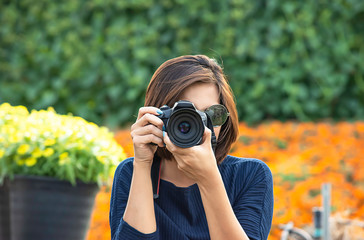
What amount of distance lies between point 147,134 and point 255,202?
1.57 feet

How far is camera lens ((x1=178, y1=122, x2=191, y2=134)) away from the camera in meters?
1.56

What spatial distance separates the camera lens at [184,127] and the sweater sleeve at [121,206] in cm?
38

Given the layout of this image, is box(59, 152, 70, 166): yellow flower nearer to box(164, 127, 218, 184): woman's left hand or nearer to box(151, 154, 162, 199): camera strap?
box(151, 154, 162, 199): camera strap

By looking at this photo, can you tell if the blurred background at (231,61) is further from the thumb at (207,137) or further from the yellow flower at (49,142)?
the thumb at (207,137)

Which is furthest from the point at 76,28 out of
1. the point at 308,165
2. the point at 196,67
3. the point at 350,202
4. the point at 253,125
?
the point at 196,67

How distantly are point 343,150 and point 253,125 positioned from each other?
102cm

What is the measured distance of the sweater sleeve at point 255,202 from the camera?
67.4 inches

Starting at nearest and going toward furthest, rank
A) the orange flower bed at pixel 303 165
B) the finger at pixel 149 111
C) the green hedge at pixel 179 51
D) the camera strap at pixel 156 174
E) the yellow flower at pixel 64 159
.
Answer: the finger at pixel 149 111 → the camera strap at pixel 156 174 → the yellow flower at pixel 64 159 → the orange flower bed at pixel 303 165 → the green hedge at pixel 179 51

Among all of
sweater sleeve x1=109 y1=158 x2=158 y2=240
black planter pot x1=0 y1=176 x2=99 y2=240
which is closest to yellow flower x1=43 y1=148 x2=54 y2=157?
black planter pot x1=0 y1=176 x2=99 y2=240

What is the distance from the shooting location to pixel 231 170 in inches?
74.5

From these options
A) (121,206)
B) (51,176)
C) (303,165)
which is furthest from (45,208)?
(303,165)

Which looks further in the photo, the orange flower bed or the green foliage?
the orange flower bed

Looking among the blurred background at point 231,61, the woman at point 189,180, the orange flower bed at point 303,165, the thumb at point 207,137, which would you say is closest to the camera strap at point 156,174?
the woman at point 189,180

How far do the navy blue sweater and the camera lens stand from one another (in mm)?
329
